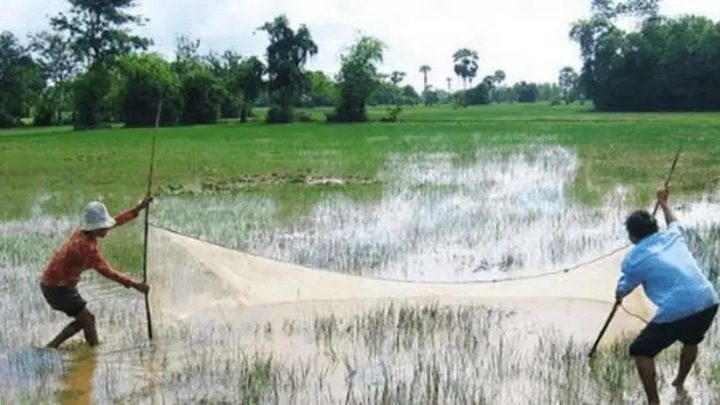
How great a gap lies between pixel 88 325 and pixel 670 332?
4.17m

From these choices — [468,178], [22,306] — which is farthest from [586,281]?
[468,178]

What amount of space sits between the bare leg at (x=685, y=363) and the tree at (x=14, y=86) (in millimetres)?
55145

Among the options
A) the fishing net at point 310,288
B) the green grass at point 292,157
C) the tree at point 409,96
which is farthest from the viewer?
the tree at point 409,96

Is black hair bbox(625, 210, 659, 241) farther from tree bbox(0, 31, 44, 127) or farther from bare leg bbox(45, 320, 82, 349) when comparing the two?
tree bbox(0, 31, 44, 127)

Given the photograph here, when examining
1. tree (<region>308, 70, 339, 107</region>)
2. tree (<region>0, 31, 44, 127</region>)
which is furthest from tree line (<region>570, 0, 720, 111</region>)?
tree (<region>0, 31, 44, 127</region>)

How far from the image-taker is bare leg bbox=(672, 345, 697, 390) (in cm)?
548

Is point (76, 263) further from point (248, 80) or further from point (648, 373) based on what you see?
point (248, 80)

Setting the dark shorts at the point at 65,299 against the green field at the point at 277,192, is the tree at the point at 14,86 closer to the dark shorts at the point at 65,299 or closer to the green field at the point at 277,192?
the green field at the point at 277,192

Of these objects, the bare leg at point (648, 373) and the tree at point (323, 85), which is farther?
the tree at point (323, 85)

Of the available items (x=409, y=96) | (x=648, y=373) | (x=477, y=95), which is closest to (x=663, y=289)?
(x=648, y=373)

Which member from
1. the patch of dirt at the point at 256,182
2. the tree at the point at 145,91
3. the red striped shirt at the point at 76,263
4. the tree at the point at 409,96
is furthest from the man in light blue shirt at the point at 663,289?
the tree at the point at 409,96

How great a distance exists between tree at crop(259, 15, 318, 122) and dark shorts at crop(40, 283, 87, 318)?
152ft

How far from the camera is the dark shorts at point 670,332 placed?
17.0 feet

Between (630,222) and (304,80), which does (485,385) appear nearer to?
(630,222)
